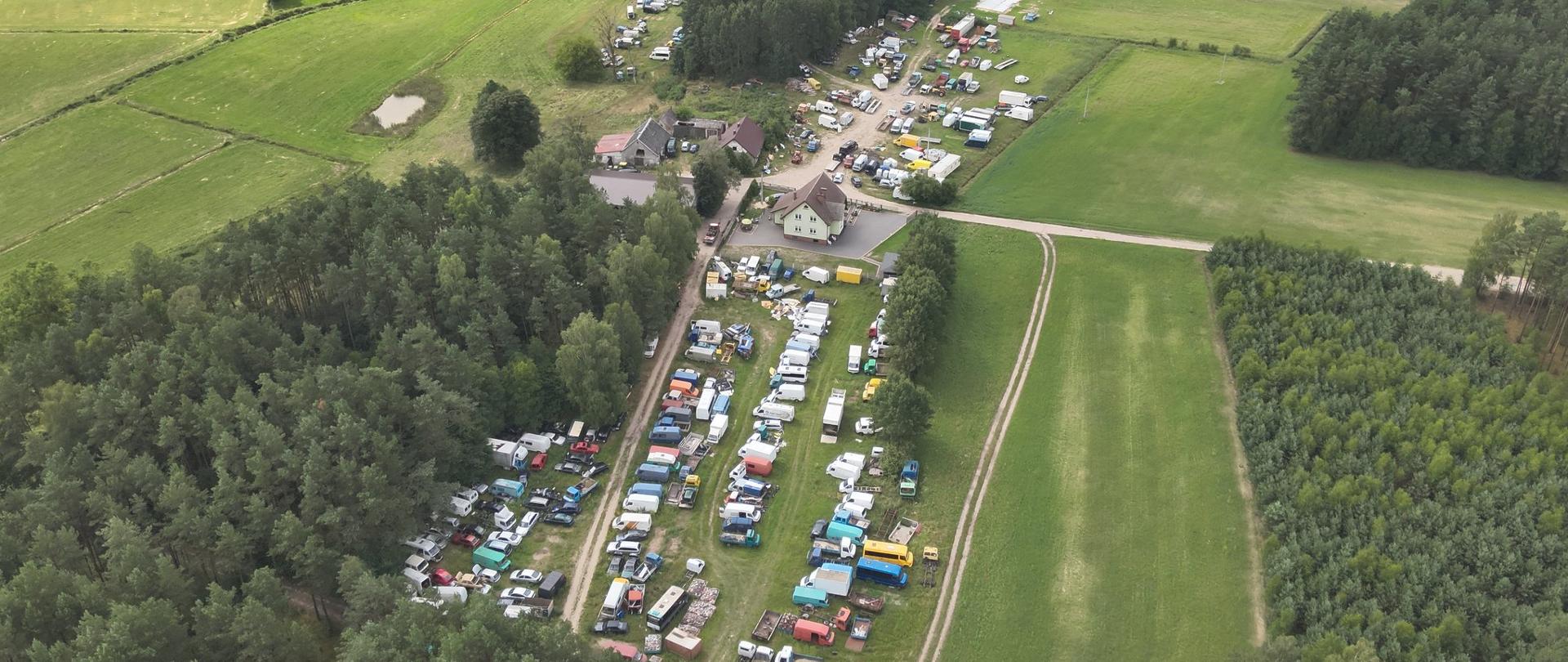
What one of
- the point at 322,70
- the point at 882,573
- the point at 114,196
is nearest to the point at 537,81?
the point at 322,70

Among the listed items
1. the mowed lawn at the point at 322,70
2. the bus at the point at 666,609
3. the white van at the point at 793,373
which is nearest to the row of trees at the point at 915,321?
the white van at the point at 793,373

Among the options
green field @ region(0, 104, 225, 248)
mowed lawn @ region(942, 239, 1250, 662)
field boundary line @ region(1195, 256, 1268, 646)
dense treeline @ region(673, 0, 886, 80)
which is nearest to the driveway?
mowed lawn @ region(942, 239, 1250, 662)

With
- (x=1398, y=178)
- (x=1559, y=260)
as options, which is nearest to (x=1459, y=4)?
(x=1398, y=178)

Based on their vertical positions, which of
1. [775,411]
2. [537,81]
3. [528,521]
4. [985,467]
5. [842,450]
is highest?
[537,81]

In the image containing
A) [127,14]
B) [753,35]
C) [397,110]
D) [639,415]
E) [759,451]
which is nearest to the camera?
[759,451]

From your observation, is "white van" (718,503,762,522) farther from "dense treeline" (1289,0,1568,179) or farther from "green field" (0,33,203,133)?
"green field" (0,33,203,133)

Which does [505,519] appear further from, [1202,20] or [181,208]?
[1202,20]

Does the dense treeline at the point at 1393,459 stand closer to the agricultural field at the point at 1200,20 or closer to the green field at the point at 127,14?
the agricultural field at the point at 1200,20
